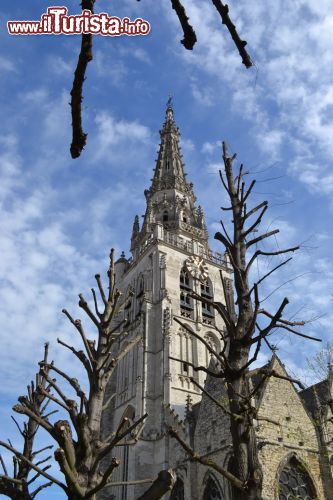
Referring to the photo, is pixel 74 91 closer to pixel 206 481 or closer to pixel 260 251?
pixel 260 251

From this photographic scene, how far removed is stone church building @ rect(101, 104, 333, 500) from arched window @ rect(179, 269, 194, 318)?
0.09 m

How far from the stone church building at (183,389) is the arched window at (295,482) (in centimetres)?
3

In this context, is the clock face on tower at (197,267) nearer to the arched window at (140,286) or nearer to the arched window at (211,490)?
the arched window at (140,286)

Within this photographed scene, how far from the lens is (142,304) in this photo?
27.7 metres

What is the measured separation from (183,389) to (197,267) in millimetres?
9300

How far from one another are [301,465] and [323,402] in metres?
3.02

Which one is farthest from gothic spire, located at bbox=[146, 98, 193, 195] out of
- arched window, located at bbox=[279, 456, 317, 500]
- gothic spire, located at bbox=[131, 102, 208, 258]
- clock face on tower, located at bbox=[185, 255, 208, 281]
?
arched window, located at bbox=[279, 456, 317, 500]

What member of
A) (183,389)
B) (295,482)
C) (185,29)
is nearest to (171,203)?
(183,389)

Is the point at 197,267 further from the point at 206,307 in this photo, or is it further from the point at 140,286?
the point at 140,286

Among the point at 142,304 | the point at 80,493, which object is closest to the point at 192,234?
the point at 142,304

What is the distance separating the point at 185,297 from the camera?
97.3 ft

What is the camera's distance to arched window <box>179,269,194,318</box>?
2858 cm

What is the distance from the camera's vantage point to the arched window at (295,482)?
1521 centimetres

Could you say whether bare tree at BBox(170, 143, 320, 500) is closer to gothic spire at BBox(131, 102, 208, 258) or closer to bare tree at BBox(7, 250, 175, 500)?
bare tree at BBox(7, 250, 175, 500)
